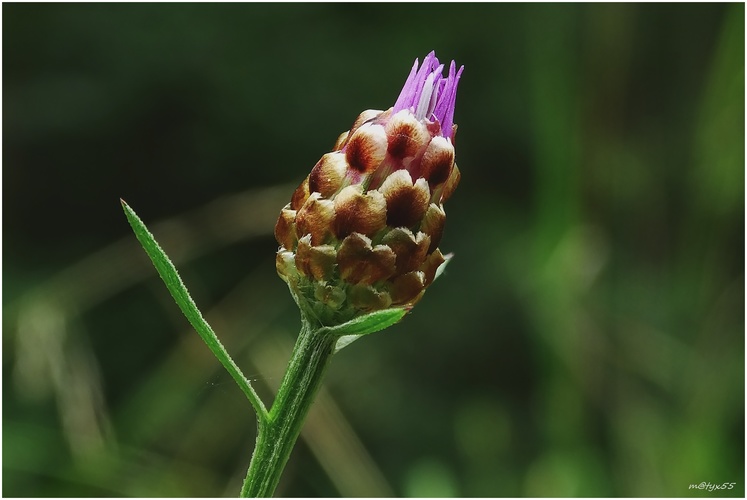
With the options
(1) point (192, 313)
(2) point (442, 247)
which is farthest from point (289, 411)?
(2) point (442, 247)

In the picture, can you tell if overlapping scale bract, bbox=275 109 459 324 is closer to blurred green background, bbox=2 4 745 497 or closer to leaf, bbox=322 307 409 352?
leaf, bbox=322 307 409 352

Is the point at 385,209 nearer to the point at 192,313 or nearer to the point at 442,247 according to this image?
the point at 192,313

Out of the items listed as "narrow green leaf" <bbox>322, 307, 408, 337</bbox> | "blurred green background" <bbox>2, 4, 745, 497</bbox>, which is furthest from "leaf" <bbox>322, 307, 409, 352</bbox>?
"blurred green background" <bbox>2, 4, 745, 497</bbox>

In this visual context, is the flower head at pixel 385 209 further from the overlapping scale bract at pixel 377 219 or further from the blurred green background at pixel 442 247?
the blurred green background at pixel 442 247

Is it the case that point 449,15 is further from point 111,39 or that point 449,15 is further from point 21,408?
point 21,408

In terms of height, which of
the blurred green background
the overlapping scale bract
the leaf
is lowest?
the blurred green background

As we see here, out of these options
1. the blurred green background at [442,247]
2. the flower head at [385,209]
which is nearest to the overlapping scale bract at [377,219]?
the flower head at [385,209]

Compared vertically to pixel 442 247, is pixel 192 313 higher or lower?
higher
